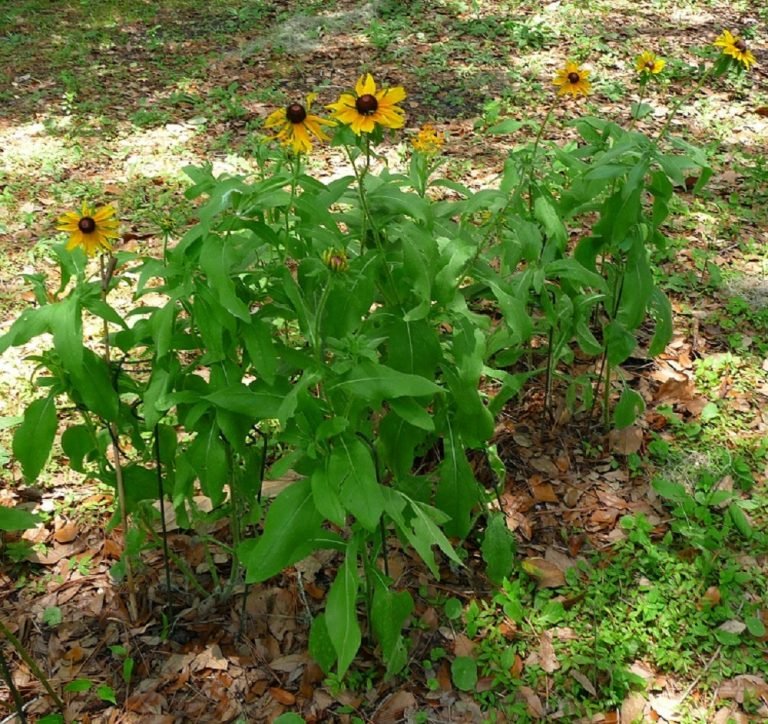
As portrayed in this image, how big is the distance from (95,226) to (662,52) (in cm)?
582

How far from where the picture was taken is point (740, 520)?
2867 millimetres

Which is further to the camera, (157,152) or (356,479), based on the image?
(157,152)

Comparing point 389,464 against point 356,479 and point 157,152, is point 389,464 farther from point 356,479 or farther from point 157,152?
point 157,152

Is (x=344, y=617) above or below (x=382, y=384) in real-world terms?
below

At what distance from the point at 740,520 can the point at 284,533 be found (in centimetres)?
183

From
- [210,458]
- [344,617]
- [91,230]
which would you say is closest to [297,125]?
[91,230]

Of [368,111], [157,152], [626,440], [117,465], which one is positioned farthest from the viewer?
[157,152]

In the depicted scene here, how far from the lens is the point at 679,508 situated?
2938mm

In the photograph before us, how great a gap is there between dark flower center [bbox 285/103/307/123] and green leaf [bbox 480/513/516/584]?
1399mm

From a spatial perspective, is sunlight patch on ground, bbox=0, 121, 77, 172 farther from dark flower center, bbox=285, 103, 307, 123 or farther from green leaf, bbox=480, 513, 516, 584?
green leaf, bbox=480, 513, 516, 584

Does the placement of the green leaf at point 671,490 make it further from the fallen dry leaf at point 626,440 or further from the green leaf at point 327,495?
the green leaf at point 327,495

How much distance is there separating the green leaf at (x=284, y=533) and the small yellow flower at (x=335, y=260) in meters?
0.54

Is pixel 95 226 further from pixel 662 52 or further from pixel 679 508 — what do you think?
pixel 662 52

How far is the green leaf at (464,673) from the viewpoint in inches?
95.7
